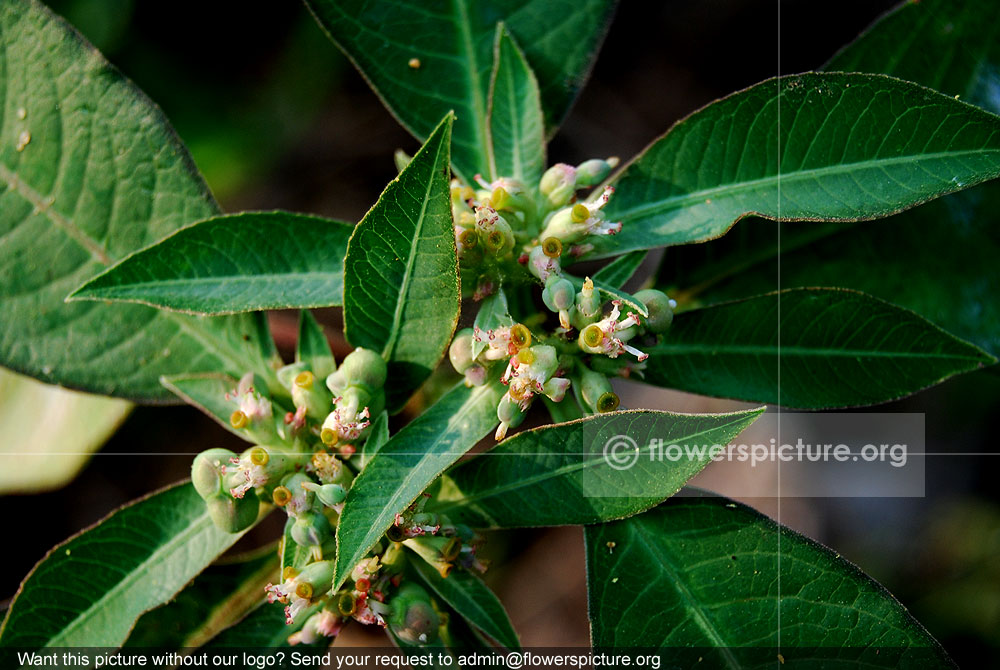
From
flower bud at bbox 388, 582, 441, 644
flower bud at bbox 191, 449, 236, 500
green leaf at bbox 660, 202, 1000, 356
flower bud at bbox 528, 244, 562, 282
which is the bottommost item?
flower bud at bbox 388, 582, 441, 644

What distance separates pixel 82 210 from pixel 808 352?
6.19ft

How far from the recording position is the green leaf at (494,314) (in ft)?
5.09

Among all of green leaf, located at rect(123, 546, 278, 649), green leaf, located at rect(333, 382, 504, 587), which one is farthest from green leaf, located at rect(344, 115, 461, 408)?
green leaf, located at rect(123, 546, 278, 649)

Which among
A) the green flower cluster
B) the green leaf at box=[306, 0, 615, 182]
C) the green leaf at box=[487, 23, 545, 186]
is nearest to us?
the green flower cluster

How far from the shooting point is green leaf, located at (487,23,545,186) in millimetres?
1941

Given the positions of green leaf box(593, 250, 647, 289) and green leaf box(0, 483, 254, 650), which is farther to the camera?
green leaf box(0, 483, 254, 650)

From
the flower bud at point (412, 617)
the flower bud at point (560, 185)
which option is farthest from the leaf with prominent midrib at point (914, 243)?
the flower bud at point (412, 617)

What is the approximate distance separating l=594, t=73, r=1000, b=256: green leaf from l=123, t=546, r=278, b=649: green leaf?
4.51ft

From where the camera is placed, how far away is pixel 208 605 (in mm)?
2195

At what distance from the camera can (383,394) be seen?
5.40ft

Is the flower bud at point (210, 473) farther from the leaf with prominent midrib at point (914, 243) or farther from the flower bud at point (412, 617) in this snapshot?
the leaf with prominent midrib at point (914, 243)

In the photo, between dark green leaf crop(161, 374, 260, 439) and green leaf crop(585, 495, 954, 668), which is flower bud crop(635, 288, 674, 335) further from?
dark green leaf crop(161, 374, 260, 439)

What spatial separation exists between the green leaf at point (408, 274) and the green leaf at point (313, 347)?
207 mm

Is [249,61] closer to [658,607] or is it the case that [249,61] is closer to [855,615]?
[658,607]
